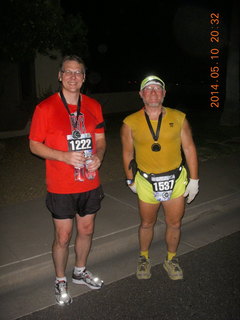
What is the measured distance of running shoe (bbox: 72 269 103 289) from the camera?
3.61 m

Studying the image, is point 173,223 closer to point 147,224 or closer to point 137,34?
point 147,224

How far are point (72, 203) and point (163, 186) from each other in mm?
883

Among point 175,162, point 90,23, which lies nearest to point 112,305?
point 175,162

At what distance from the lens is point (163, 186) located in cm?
343

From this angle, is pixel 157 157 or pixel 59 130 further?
pixel 157 157

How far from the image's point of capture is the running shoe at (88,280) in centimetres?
361

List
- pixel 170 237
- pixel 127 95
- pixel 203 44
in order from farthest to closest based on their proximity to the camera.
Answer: pixel 203 44, pixel 127 95, pixel 170 237

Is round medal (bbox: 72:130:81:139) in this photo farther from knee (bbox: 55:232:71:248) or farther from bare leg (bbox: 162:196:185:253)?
bare leg (bbox: 162:196:185:253)

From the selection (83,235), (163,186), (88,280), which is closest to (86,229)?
(83,235)

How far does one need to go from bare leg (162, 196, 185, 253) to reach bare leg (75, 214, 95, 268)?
764 millimetres

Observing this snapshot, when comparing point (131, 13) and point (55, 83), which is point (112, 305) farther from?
point (131, 13)

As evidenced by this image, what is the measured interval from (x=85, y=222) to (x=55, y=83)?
10796 mm

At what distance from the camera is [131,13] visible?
19844 millimetres
